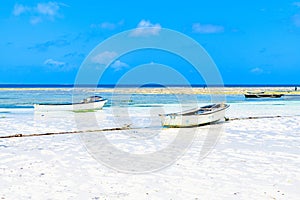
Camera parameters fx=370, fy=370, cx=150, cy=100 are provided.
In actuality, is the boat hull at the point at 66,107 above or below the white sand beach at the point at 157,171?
above

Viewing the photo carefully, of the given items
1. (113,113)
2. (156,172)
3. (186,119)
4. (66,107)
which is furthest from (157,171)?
(66,107)

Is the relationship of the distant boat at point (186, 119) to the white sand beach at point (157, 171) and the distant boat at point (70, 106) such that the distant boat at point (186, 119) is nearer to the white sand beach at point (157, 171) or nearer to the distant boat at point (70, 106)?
the white sand beach at point (157, 171)

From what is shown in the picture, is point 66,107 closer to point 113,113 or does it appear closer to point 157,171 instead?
point 113,113

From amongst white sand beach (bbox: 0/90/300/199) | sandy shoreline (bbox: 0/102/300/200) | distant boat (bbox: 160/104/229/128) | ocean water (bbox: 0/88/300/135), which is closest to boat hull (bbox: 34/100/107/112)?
ocean water (bbox: 0/88/300/135)

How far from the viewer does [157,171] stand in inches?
373

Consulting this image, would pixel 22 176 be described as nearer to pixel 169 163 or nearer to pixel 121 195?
pixel 121 195

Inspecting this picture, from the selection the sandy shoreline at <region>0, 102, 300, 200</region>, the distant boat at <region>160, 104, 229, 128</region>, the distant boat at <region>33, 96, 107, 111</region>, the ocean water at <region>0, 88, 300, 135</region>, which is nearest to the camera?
the sandy shoreline at <region>0, 102, 300, 200</region>

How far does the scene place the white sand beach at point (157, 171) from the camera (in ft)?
25.1

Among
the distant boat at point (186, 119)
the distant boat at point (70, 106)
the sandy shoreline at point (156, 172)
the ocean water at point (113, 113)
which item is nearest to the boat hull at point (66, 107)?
the distant boat at point (70, 106)

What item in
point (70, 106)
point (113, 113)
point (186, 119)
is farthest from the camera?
point (70, 106)

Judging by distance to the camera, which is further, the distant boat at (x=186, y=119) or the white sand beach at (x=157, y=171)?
the distant boat at (x=186, y=119)

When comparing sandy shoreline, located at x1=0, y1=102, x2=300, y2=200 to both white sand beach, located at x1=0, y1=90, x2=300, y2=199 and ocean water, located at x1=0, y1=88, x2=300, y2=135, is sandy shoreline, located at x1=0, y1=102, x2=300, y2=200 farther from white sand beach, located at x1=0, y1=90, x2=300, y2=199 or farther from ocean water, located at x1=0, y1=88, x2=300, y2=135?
ocean water, located at x1=0, y1=88, x2=300, y2=135

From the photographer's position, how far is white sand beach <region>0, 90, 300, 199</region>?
7645mm

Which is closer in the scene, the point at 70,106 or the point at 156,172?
the point at 156,172
